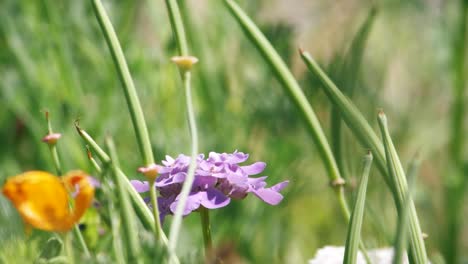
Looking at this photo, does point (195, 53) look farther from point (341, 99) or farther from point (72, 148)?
point (341, 99)

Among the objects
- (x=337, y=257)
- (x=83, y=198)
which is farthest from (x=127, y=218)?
(x=337, y=257)

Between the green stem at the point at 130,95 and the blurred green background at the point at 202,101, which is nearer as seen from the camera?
the green stem at the point at 130,95

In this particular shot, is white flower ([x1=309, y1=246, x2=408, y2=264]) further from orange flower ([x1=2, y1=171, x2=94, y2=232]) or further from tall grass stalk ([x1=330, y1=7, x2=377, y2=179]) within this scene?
orange flower ([x1=2, y1=171, x2=94, y2=232])

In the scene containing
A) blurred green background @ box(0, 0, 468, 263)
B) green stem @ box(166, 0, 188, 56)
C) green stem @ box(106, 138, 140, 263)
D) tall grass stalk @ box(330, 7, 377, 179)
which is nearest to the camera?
green stem @ box(106, 138, 140, 263)

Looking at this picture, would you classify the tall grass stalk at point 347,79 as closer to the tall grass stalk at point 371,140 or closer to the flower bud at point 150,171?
the tall grass stalk at point 371,140

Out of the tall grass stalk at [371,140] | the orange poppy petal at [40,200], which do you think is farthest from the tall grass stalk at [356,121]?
the orange poppy petal at [40,200]

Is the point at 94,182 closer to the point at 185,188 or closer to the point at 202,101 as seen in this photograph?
the point at 185,188

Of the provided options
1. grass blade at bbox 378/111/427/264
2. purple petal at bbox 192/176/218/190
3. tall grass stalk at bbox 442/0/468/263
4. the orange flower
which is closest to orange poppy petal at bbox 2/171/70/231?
the orange flower
